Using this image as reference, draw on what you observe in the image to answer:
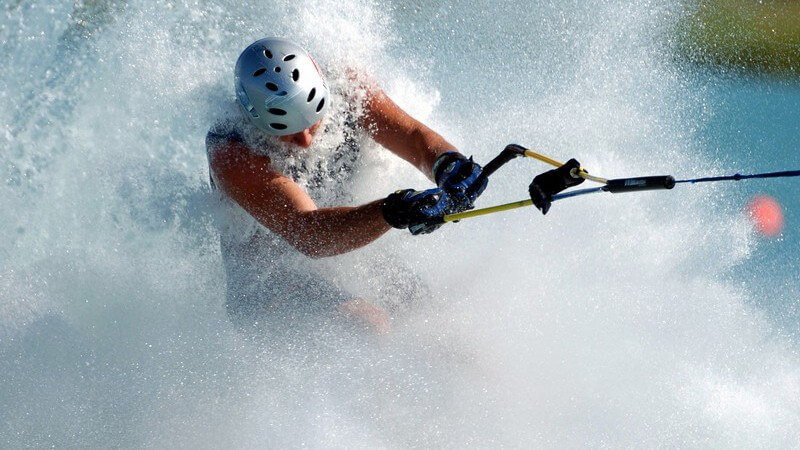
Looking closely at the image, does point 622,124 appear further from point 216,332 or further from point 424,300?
point 216,332

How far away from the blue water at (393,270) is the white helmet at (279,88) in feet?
1.89

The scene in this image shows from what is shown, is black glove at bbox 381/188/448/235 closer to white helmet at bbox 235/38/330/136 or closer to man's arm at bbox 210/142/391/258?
man's arm at bbox 210/142/391/258

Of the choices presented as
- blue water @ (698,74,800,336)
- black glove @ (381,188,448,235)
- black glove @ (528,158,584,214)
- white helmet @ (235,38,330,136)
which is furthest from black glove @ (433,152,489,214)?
blue water @ (698,74,800,336)

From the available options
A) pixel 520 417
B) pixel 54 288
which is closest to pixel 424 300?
pixel 520 417

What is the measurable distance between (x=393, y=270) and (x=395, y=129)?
2.13 feet

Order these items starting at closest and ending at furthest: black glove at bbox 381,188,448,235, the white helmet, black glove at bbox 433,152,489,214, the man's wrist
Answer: black glove at bbox 381,188,448,235
black glove at bbox 433,152,489,214
the white helmet
the man's wrist

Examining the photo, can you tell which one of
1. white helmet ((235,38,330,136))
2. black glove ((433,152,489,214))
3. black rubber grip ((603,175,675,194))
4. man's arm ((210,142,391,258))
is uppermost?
black rubber grip ((603,175,675,194))

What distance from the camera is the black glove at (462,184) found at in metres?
3.24

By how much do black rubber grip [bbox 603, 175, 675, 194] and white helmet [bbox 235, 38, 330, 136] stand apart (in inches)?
52.4

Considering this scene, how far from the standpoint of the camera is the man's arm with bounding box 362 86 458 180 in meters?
3.77

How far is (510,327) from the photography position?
400 centimetres

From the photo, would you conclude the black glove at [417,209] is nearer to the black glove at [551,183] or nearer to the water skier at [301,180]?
the water skier at [301,180]

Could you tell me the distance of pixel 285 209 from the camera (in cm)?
338

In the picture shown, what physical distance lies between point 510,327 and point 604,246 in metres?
0.93
